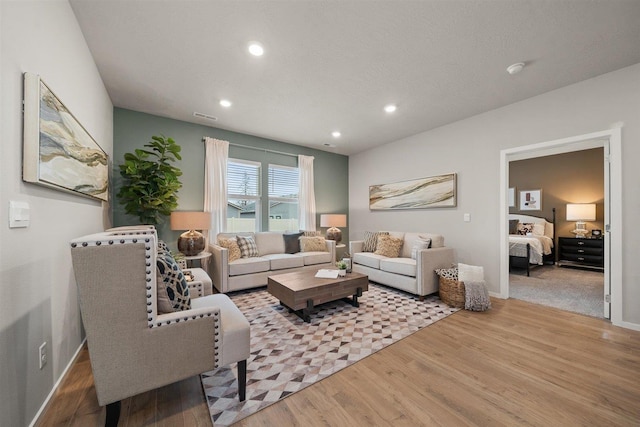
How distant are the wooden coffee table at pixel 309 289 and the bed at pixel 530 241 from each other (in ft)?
12.3

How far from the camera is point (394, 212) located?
4883mm

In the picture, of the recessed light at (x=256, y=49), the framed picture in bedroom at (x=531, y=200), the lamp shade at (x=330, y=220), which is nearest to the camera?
the recessed light at (x=256, y=49)

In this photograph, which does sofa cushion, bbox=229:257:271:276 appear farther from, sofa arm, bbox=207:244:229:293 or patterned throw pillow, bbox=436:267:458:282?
patterned throw pillow, bbox=436:267:458:282

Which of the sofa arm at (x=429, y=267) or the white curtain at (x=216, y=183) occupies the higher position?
the white curtain at (x=216, y=183)

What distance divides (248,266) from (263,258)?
334 millimetres

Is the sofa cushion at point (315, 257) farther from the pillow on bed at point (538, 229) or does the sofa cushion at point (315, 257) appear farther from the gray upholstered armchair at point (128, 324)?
the pillow on bed at point (538, 229)

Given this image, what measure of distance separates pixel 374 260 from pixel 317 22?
315 centimetres

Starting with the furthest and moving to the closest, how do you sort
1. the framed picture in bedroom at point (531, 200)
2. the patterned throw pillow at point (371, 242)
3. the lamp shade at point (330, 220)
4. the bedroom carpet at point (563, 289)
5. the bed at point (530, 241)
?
1. the framed picture in bedroom at point (531, 200)
2. the lamp shade at point (330, 220)
3. the bed at point (530, 241)
4. the patterned throw pillow at point (371, 242)
5. the bedroom carpet at point (563, 289)

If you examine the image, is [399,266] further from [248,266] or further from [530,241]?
[530,241]

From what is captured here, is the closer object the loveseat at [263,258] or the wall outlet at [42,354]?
the wall outlet at [42,354]

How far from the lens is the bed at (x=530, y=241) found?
4703 mm

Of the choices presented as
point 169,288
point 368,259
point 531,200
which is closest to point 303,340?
point 169,288

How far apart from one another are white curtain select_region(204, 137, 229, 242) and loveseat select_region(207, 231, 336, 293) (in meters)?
0.26

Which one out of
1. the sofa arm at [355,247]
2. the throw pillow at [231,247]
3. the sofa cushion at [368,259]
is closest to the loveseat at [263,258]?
the throw pillow at [231,247]
